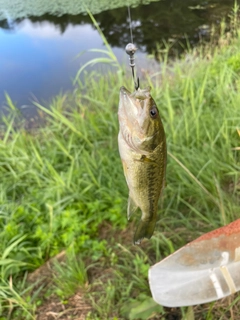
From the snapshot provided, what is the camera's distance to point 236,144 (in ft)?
8.87

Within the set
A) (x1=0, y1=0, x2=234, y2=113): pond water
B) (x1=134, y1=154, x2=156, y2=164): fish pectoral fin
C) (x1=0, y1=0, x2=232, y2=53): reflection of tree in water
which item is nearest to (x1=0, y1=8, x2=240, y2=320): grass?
(x1=134, y1=154, x2=156, y2=164): fish pectoral fin

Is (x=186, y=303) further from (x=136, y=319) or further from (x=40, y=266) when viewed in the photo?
(x=40, y=266)

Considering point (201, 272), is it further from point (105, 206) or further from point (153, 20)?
point (153, 20)

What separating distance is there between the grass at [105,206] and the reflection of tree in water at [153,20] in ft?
10.5

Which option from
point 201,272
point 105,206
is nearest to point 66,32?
point 105,206

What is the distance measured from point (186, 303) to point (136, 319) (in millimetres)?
814

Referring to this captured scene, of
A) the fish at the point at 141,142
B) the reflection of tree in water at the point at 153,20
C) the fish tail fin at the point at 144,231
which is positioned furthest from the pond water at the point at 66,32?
the fish at the point at 141,142

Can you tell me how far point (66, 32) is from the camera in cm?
673

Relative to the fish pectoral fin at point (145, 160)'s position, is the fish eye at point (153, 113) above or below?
above

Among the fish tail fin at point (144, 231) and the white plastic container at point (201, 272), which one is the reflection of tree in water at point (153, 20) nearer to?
the fish tail fin at point (144, 231)

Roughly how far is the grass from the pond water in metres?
1.94

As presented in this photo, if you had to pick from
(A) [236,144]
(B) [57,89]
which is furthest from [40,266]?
(B) [57,89]

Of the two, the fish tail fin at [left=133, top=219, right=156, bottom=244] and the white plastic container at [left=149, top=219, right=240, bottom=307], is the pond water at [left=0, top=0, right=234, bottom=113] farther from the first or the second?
the white plastic container at [left=149, top=219, right=240, bottom=307]

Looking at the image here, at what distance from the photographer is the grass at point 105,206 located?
2.13 metres
